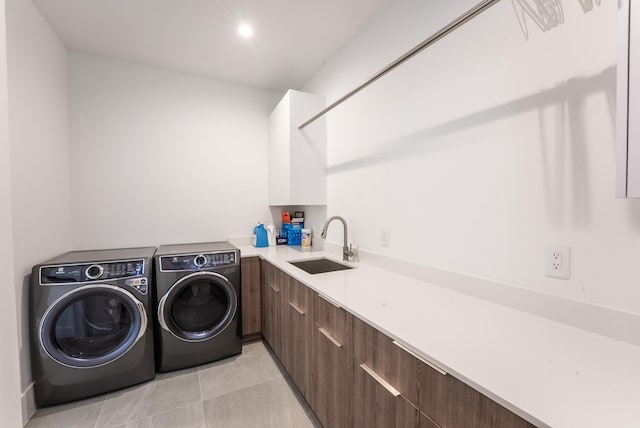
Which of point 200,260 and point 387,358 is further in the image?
point 200,260

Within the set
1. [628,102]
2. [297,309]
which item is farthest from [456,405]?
[297,309]

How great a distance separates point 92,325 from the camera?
6.11 feet

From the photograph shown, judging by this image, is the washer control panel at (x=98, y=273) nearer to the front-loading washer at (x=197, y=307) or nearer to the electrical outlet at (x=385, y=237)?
the front-loading washer at (x=197, y=307)

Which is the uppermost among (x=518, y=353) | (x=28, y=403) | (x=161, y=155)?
(x=161, y=155)

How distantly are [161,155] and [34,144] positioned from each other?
3.04 feet

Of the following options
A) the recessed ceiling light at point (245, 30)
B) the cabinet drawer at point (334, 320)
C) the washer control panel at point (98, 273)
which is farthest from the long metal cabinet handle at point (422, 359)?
the recessed ceiling light at point (245, 30)

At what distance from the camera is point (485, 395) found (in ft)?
2.07

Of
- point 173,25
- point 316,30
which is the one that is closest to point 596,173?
point 316,30

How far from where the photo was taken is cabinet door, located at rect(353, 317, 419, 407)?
86 centimetres

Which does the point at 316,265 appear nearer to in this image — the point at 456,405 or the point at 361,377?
the point at 361,377

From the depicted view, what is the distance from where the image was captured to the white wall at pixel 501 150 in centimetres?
87

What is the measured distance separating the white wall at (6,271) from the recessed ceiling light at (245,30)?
4.98 ft

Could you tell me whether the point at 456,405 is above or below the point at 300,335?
above

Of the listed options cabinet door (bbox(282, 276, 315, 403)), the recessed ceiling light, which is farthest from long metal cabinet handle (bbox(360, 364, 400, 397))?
Answer: the recessed ceiling light
